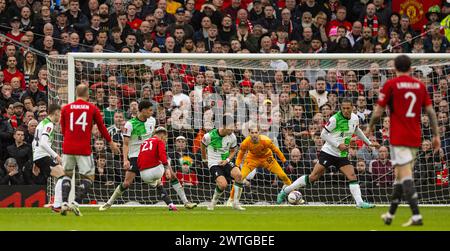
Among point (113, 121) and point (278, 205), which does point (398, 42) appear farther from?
point (113, 121)

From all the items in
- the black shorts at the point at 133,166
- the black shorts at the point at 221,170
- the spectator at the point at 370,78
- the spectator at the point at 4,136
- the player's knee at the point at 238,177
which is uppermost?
the spectator at the point at 370,78

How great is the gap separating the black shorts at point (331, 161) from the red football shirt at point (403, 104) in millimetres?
6166

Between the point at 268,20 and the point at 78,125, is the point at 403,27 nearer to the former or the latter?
the point at 268,20

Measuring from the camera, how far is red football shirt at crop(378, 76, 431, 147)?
13531mm

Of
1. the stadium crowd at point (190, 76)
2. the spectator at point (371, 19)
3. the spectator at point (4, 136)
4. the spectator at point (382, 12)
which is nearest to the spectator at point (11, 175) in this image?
the stadium crowd at point (190, 76)

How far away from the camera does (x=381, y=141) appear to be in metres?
22.2

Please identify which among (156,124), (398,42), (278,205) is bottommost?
(278,205)

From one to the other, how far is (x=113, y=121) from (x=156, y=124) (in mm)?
879

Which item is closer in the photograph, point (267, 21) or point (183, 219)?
point (183, 219)

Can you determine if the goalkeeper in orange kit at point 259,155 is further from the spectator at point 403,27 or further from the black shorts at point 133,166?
the spectator at point 403,27

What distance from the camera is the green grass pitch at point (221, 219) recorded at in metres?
15.0

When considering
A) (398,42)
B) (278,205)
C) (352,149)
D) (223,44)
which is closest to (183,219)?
(278,205)

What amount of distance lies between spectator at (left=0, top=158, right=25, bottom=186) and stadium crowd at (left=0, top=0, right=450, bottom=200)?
2 centimetres

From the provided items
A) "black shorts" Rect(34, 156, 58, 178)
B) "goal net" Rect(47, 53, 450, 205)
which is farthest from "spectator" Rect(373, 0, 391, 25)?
"black shorts" Rect(34, 156, 58, 178)
